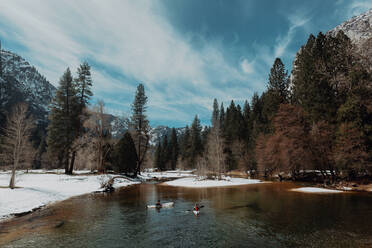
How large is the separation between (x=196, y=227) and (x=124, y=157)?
119 ft

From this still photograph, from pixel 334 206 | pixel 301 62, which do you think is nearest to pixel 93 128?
pixel 334 206

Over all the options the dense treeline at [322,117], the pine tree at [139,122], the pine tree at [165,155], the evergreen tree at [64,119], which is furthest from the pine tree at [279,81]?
the pine tree at [165,155]

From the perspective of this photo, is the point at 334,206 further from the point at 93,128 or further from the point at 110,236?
the point at 93,128

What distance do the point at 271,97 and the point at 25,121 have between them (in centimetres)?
5002

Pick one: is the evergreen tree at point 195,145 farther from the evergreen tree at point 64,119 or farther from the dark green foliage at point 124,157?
the evergreen tree at point 64,119

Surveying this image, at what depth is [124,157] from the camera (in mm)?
44938

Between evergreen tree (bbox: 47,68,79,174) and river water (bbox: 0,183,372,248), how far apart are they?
71.9ft

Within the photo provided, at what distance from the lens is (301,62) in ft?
139

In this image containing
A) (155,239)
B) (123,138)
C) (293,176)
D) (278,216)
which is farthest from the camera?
(123,138)

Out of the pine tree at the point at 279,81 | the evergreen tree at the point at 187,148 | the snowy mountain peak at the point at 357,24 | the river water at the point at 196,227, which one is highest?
the snowy mountain peak at the point at 357,24

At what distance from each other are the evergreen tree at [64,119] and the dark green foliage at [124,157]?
10762mm

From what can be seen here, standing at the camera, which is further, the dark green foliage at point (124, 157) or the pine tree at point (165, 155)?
the pine tree at point (165, 155)

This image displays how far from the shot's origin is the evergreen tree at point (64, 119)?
114ft

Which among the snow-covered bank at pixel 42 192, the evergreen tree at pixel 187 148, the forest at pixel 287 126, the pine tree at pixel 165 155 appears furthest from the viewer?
the pine tree at pixel 165 155
